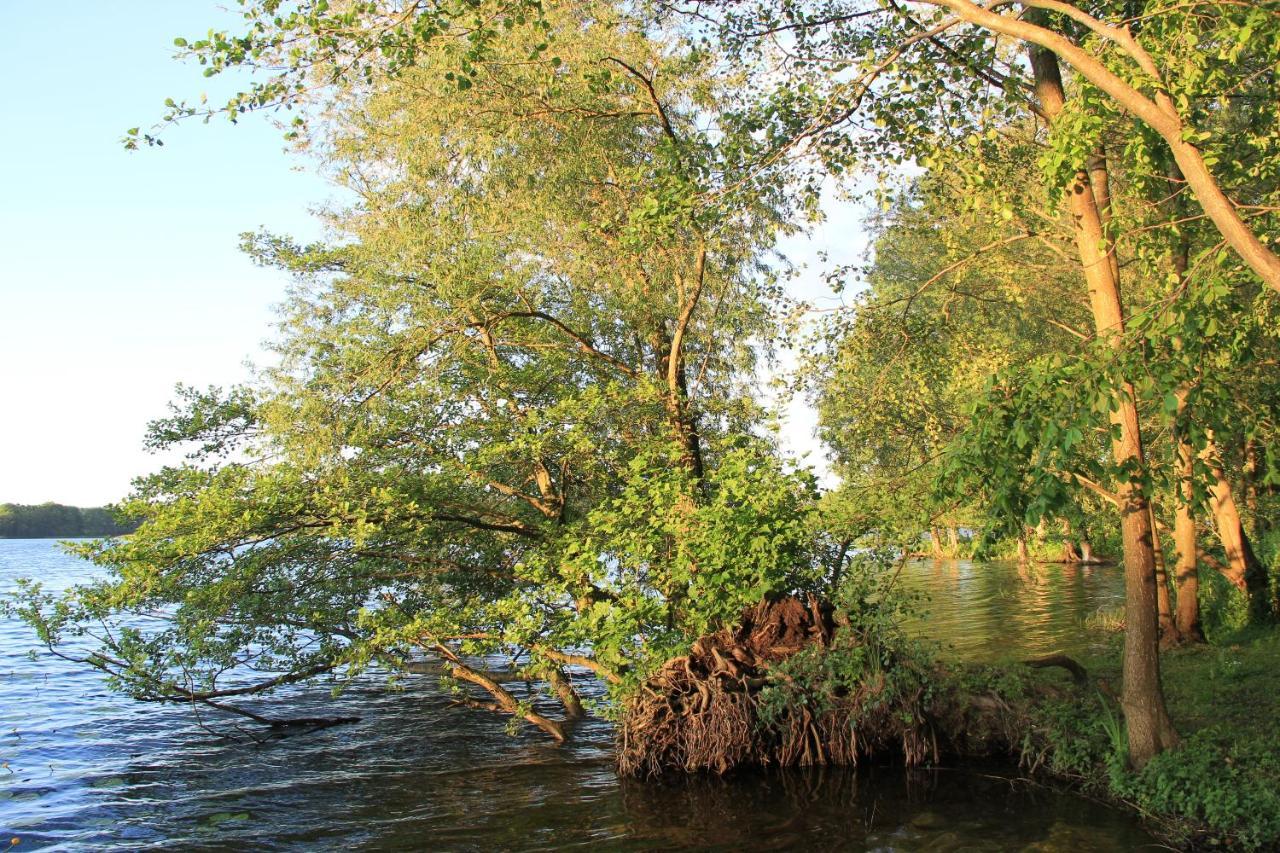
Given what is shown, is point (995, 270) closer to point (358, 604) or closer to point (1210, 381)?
point (1210, 381)

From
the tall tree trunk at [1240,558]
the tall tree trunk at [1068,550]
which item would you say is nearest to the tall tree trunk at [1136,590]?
the tall tree trunk at [1240,558]

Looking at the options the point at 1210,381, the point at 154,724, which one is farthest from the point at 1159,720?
the point at 154,724

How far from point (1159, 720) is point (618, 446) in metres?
8.02

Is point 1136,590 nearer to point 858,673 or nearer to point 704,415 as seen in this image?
point 858,673

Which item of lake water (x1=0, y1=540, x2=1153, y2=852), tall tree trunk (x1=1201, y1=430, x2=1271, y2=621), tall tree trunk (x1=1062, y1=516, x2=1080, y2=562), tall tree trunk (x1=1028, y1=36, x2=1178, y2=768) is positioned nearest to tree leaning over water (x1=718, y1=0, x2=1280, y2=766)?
tall tree trunk (x1=1028, y1=36, x2=1178, y2=768)

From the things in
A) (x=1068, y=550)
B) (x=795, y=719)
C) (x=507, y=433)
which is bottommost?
(x=795, y=719)

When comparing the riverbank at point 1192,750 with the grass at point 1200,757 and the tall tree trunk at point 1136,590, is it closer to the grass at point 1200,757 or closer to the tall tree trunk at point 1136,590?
the grass at point 1200,757

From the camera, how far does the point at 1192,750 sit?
9664mm

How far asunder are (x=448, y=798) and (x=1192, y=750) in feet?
28.0

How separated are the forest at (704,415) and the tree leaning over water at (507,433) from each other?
7 cm

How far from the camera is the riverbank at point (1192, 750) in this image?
859 cm

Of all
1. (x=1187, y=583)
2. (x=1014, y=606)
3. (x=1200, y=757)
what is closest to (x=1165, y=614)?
(x=1187, y=583)

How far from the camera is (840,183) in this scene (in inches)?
577

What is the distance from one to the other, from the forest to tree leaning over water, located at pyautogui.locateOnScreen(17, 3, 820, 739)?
7 centimetres
